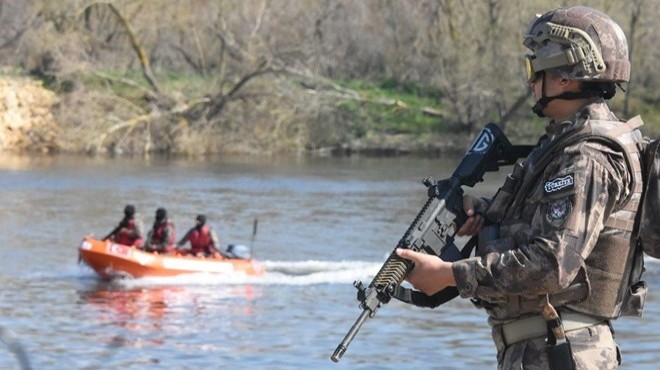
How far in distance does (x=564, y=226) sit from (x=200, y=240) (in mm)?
20380

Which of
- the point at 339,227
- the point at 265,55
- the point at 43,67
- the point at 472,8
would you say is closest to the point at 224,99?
the point at 265,55

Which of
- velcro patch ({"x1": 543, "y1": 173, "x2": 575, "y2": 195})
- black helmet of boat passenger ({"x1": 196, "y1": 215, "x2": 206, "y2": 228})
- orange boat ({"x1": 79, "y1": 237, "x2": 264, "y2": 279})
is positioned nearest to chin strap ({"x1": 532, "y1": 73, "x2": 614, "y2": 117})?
velcro patch ({"x1": 543, "y1": 173, "x2": 575, "y2": 195})

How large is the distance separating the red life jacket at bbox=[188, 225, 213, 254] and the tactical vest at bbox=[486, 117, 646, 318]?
2001 cm

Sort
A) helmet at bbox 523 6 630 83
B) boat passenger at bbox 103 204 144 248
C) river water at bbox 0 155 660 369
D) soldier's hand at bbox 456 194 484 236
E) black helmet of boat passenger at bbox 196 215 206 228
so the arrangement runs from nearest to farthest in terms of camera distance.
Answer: helmet at bbox 523 6 630 83, soldier's hand at bbox 456 194 484 236, river water at bbox 0 155 660 369, black helmet of boat passenger at bbox 196 215 206 228, boat passenger at bbox 103 204 144 248

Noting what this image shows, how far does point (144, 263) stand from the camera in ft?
75.3

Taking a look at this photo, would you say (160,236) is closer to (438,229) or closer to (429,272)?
(438,229)

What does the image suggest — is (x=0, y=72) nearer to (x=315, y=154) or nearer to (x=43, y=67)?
(x=43, y=67)

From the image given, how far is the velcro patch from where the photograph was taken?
385cm

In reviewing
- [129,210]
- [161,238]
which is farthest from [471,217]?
[161,238]

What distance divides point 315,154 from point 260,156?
2187 mm

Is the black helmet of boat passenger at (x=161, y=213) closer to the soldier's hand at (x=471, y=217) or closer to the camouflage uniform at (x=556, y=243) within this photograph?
the soldier's hand at (x=471, y=217)

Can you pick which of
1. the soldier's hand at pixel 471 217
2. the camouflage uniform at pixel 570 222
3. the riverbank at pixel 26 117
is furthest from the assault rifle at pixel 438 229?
A: the riverbank at pixel 26 117

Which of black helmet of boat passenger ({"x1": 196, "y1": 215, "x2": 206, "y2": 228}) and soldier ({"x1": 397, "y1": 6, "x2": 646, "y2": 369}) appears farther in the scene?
black helmet of boat passenger ({"x1": 196, "y1": 215, "x2": 206, "y2": 228})

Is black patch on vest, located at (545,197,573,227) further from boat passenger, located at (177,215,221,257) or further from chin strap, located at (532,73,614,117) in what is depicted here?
boat passenger, located at (177,215,221,257)
